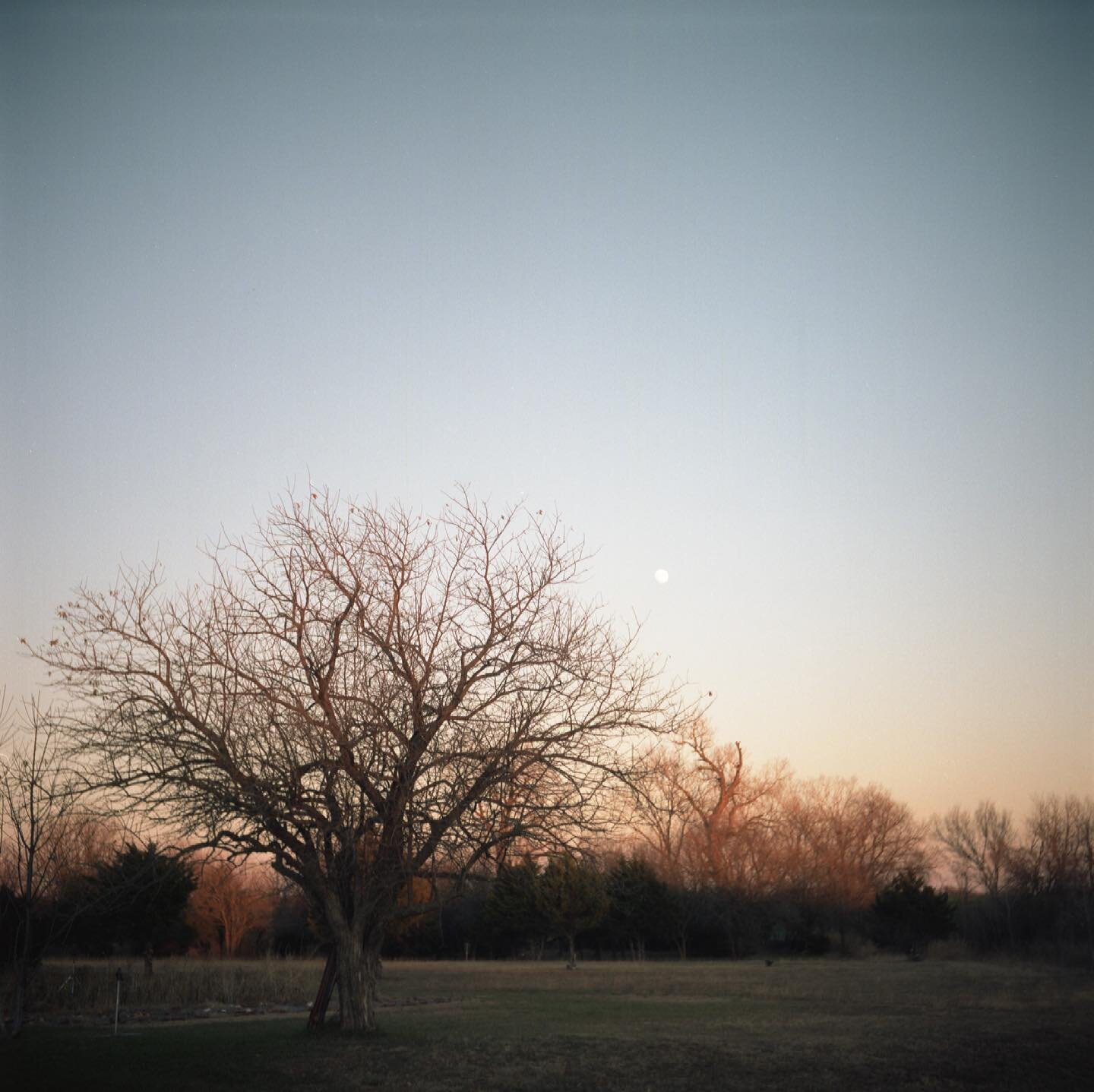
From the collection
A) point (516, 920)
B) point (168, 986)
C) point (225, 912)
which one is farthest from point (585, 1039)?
point (225, 912)

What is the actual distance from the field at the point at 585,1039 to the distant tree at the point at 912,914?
19019mm

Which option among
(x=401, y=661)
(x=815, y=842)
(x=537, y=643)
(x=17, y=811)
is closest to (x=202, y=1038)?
(x=17, y=811)

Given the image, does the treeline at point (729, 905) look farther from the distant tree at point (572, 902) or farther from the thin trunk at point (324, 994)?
the thin trunk at point (324, 994)

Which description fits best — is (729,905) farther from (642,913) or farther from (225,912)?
(225,912)

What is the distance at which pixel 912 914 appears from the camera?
47562 millimetres

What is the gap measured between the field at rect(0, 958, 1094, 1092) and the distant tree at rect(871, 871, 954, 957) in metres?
19.0

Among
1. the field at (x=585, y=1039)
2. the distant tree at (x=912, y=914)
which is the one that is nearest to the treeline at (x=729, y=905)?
the distant tree at (x=912, y=914)

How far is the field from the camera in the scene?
1216 cm

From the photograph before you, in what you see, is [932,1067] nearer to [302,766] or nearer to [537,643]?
[537,643]

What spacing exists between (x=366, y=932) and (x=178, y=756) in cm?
434

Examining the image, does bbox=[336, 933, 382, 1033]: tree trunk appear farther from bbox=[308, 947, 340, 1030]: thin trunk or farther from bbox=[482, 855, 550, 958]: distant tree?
bbox=[482, 855, 550, 958]: distant tree

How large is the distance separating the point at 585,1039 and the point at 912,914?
120ft

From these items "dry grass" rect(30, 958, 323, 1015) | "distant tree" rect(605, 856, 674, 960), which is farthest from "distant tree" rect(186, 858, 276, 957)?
"dry grass" rect(30, 958, 323, 1015)

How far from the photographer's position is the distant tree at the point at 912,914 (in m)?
47.3
